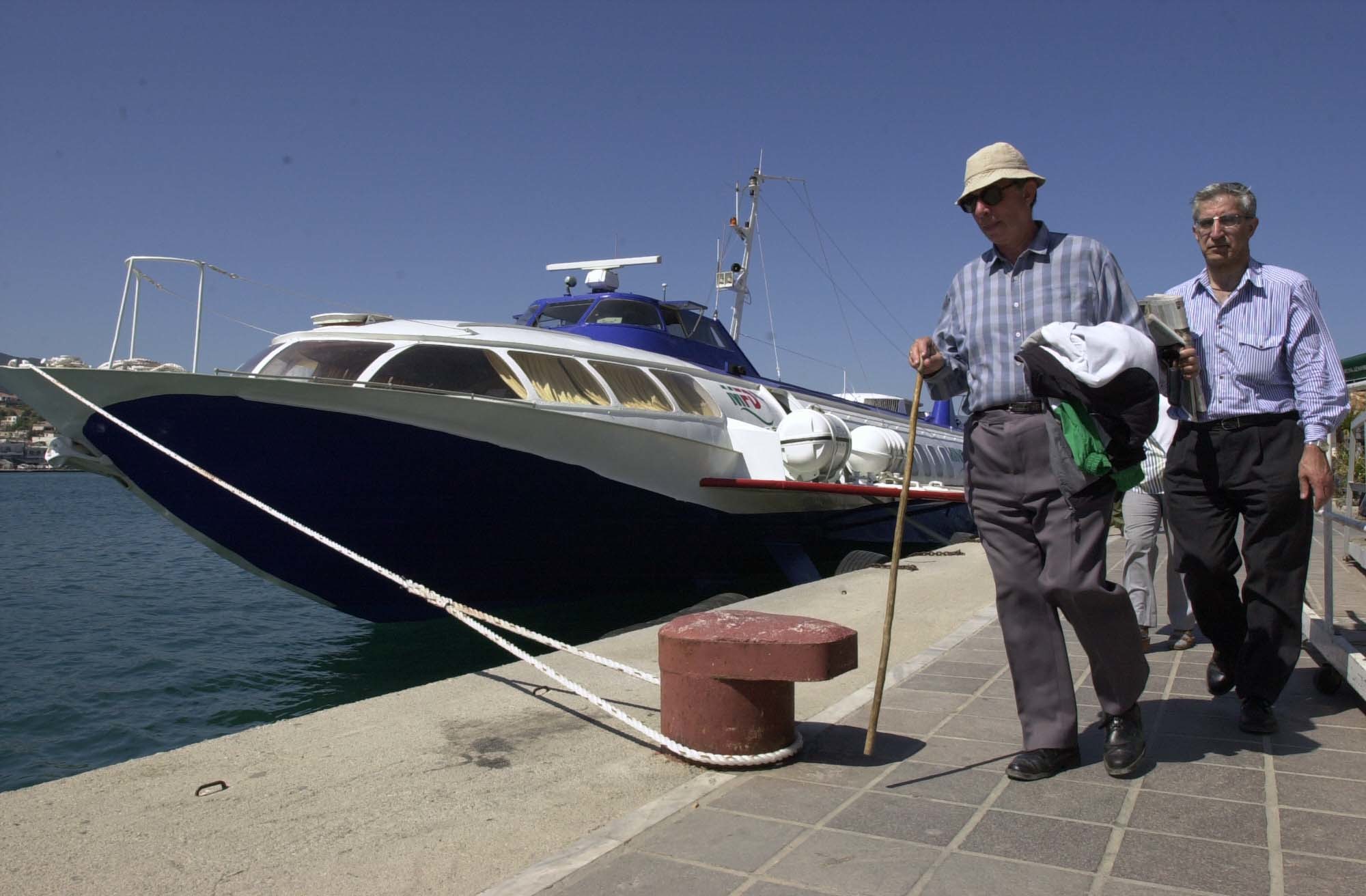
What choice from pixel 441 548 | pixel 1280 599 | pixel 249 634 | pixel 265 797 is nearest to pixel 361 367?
pixel 441 548

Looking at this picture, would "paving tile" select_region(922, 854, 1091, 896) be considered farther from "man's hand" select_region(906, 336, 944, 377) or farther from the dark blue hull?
the dark blue hull

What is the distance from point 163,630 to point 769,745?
1085 cm

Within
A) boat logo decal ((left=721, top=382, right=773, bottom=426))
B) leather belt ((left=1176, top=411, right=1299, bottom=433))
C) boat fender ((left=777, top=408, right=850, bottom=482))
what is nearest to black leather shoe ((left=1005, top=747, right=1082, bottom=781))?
leather belt ((left=1176, top=411, right=1299, bottom=433))

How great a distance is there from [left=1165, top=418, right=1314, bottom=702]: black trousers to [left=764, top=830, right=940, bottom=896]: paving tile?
184cm

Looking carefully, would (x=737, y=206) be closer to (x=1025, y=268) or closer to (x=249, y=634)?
(x=249, y=634)

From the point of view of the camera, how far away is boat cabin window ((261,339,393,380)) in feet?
27.5

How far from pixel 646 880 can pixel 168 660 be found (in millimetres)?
9307

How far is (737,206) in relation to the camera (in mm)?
18094

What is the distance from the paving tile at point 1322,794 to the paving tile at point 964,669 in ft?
5.27

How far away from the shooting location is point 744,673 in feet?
10.2

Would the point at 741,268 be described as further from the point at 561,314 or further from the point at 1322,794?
the point at 1322,794

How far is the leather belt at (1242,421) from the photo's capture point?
352 cm

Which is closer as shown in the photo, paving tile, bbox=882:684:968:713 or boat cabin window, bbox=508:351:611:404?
paving tile, bbox=882:684:968:713

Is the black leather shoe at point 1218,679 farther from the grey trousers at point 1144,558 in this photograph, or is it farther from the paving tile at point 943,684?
the grey trousers at point 1144,558
